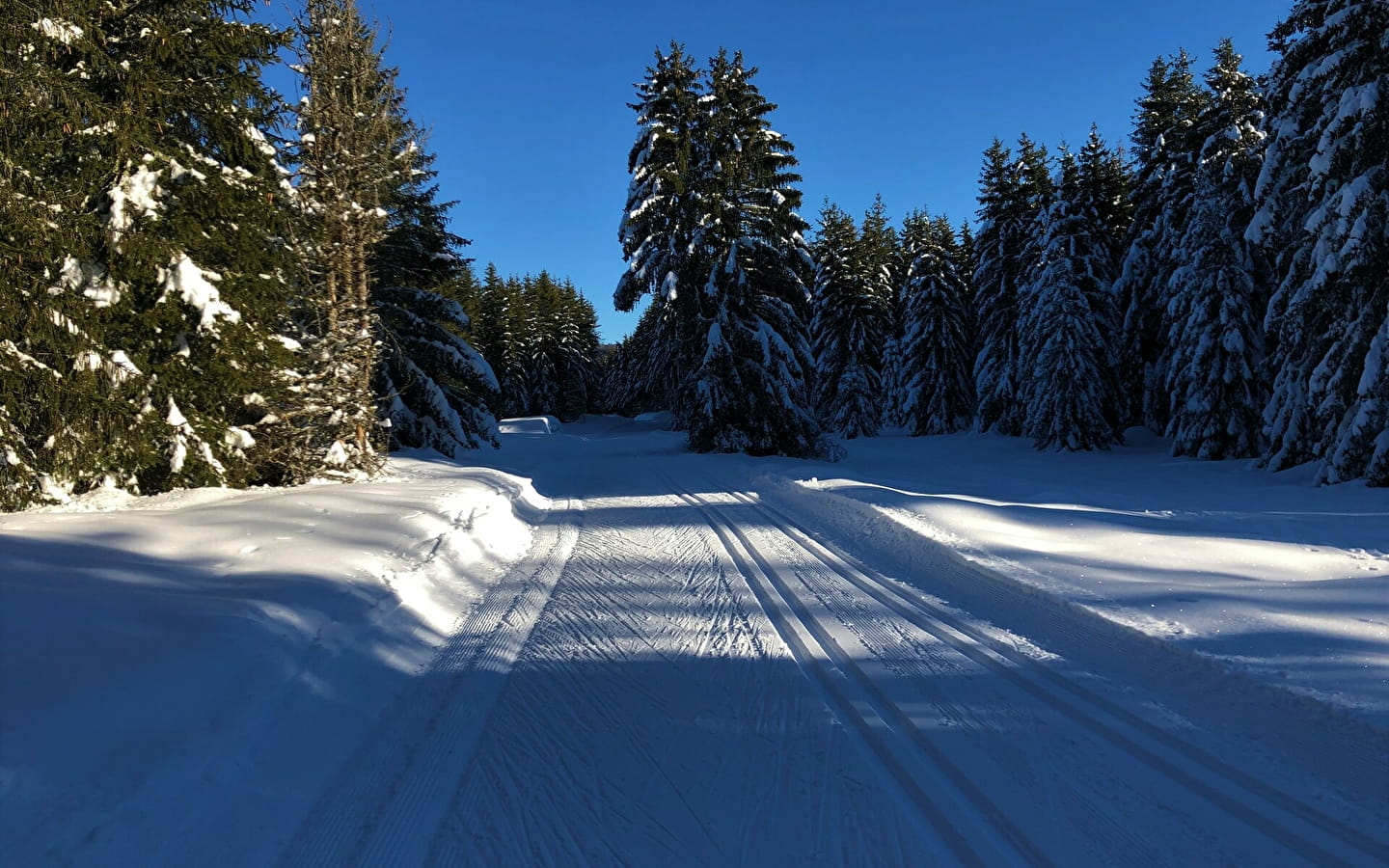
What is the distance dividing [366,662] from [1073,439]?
25765 millimetres

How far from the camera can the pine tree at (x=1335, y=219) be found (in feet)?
42.0

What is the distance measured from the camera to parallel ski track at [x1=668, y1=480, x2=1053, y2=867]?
8.54ft

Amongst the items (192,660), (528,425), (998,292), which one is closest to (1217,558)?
(192,660)

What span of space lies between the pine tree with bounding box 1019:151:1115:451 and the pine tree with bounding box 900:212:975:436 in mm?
7671

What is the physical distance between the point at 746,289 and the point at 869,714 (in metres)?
18.3

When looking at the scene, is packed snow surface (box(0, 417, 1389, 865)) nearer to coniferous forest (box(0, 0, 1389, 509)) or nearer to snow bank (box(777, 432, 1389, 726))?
snow bank (box(777, 432, 1389, 726))

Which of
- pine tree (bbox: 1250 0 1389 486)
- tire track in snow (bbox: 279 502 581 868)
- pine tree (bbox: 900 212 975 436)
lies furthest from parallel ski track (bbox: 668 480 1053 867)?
pine tree (bbox: 900 212 975 436)

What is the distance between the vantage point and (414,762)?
3289 mm

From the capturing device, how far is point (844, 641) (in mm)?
4719

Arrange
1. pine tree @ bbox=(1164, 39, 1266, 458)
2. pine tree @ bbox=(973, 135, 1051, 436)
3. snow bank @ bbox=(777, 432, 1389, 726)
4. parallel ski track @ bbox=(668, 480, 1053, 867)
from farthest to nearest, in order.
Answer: pine tree @ bbox=(973, 135, 1051, 436)
pine tree @ bbox=(1164, 39, 1266, 458)
snow bank @ bbox=(777, 432, 1389, 726)
parallel ski track @ bbox=(668, 480, 1053, 867)

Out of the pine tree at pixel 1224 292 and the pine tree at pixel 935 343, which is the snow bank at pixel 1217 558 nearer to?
the pine tree at pixel 1224 292

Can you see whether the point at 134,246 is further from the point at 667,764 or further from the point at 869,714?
the point at 869,714

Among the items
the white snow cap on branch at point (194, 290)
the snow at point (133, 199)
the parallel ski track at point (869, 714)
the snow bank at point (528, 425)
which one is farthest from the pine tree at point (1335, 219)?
the snow bank at point (528, 425)

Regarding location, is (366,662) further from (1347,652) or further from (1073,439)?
(1073,439)
